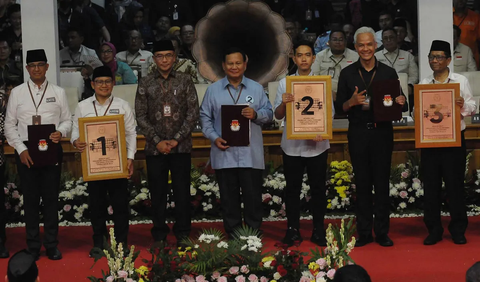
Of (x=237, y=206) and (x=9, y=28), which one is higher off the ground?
(x=9, y=28)

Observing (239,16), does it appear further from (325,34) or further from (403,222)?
(403,222)

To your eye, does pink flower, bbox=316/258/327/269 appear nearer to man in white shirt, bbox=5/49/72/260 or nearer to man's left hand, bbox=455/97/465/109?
man's left hand, bbox=455/97/465/109

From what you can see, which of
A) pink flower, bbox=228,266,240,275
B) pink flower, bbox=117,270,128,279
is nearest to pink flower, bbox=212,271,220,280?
pink flower, bbox=228,266,240,275

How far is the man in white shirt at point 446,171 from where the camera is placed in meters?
6.12

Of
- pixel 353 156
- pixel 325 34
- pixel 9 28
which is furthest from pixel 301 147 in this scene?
pixel 9 28

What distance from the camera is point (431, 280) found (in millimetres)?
5184

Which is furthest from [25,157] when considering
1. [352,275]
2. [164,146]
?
[352,275]

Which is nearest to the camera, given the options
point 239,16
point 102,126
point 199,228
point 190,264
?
point 190,264

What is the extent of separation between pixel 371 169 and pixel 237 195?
1.06 metres

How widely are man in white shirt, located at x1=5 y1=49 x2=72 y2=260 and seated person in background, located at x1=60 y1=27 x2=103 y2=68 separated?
13.7 ft

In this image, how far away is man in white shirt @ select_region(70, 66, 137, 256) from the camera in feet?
19.7

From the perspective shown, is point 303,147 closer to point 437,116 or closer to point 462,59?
point 437,116

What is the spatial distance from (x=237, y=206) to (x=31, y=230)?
1594mm

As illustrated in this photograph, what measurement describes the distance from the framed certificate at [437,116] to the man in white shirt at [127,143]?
220 cm
